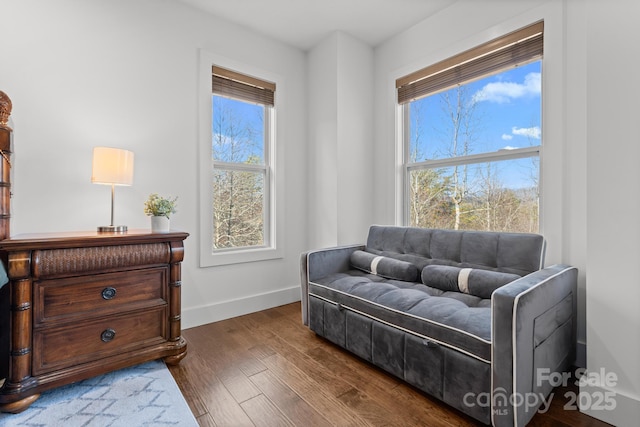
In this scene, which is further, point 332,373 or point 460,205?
point 460,205

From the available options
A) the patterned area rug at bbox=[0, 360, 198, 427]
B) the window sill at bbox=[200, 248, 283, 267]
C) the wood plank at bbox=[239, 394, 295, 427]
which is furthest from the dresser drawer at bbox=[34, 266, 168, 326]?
the wood plank at bbox=[239, 394, 295, 427]

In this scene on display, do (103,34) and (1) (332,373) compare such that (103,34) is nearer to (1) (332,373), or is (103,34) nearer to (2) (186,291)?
(2) (186,291)

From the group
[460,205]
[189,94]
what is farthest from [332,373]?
[189,94]

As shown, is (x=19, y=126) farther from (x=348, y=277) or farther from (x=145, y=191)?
(x=348, y=277)

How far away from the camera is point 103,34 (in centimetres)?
229

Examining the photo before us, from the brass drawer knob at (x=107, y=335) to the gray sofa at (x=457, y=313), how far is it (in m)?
1.32

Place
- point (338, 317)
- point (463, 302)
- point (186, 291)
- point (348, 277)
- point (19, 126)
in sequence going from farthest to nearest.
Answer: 1. point (186, 291)
2. point (348, 277)
3. point (338, 317)
4. point (19, 126)
5. point (463, 302)

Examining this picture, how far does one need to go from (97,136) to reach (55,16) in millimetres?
841

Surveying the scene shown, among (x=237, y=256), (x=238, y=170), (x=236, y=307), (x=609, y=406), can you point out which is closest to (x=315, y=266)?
(x=237, y=256)

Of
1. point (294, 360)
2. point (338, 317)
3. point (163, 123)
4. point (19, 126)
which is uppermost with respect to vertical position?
point (163, 123)

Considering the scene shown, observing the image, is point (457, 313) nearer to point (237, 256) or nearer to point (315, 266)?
point (315, 266)

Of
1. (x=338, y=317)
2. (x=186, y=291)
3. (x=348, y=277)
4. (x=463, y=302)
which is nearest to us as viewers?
(x=463, y=302)

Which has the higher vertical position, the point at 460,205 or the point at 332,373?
the point at 460,205

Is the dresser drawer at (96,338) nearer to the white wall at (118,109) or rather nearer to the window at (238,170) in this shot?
the white wall at (118,109)
